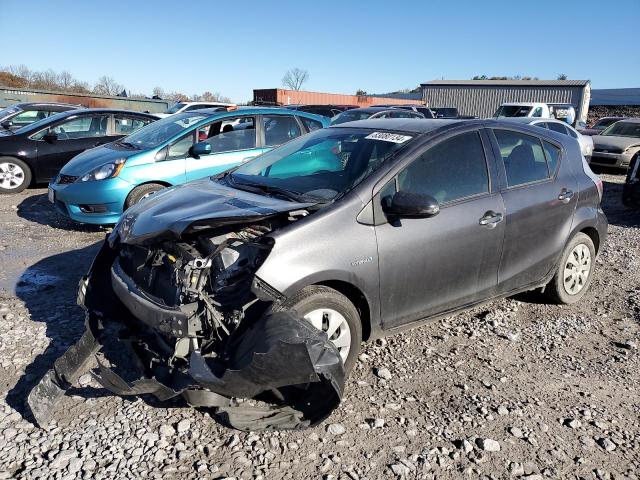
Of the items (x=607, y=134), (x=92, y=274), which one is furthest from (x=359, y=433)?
(x=607, y=134)

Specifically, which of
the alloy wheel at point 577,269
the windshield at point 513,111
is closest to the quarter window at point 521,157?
the alloy wheel at point 577,269

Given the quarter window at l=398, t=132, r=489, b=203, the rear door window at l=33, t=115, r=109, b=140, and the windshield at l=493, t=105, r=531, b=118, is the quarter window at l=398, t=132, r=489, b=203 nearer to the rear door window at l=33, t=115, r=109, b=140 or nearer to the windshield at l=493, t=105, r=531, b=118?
the rear door window at l=33, t=115, r=109, b=140

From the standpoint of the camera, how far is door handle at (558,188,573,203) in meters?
4.46

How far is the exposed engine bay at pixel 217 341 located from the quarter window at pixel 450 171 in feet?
3.25

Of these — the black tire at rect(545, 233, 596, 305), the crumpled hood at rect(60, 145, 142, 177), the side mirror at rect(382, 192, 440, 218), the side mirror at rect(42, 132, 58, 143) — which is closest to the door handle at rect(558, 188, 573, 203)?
the black tire at rect(545, 233, 596, 305)

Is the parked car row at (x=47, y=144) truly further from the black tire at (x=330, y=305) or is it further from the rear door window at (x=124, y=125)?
the black tire at (x=330, y=305)

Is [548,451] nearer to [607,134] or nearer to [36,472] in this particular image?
[36,472]

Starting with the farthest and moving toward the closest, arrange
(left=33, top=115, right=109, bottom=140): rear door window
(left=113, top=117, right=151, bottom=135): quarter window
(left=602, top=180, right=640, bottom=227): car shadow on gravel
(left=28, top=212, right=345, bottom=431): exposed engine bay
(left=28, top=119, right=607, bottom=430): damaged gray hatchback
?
(left=113, top=117, right=151, bottom=135): quarter window < (left=33, top=115, right=109, bottom=140): rear door window < (left=602, top=180, right=640, bottom=227): car shadow on gravel < (left=28, top=119, right=607, bottom=430): damaged gray hatchback < (left=28, top=212, right=345, bottom=431): exposed engine bay

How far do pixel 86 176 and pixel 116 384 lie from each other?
4.76 metres

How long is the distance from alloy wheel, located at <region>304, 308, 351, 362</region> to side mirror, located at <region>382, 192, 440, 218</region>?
A: 0.75 m

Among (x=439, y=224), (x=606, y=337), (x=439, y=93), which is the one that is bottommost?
(x=606, y=337)

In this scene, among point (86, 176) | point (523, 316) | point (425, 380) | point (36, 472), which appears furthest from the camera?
point (86, 176)

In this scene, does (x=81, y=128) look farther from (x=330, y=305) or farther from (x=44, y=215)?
(x=330, y=305)

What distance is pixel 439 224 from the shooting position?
3633mm
